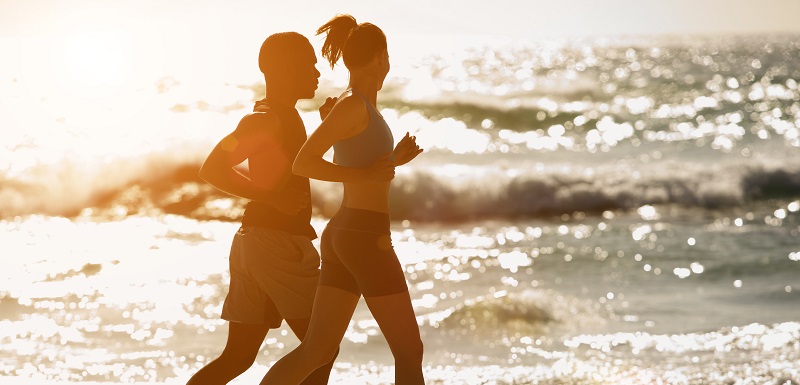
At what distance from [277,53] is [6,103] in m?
29.6

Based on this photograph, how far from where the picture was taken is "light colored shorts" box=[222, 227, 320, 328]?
13.0 ft

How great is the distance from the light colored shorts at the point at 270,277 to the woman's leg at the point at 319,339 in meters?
0.23

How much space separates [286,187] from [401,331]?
2.25ft

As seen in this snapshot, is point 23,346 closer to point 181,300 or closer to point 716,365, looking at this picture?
point 181,300

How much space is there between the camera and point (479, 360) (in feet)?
24.8

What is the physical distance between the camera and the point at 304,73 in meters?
4.04

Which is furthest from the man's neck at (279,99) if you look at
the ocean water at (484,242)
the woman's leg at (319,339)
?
the ocean water at (484,242)

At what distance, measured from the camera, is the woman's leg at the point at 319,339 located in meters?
3.77

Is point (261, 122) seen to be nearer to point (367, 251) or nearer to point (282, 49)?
point (282, 49)

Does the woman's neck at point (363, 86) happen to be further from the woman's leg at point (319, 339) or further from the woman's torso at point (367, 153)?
the woman's leg at point (319, 339)

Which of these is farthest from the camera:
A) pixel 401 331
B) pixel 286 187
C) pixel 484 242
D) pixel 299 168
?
pixel 484 242

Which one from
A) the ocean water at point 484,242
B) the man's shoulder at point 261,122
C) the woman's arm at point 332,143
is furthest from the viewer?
the ocean water at point 484,242

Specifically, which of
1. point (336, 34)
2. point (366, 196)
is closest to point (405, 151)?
point (366, 196)

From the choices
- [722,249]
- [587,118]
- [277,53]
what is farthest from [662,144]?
[277,53]
